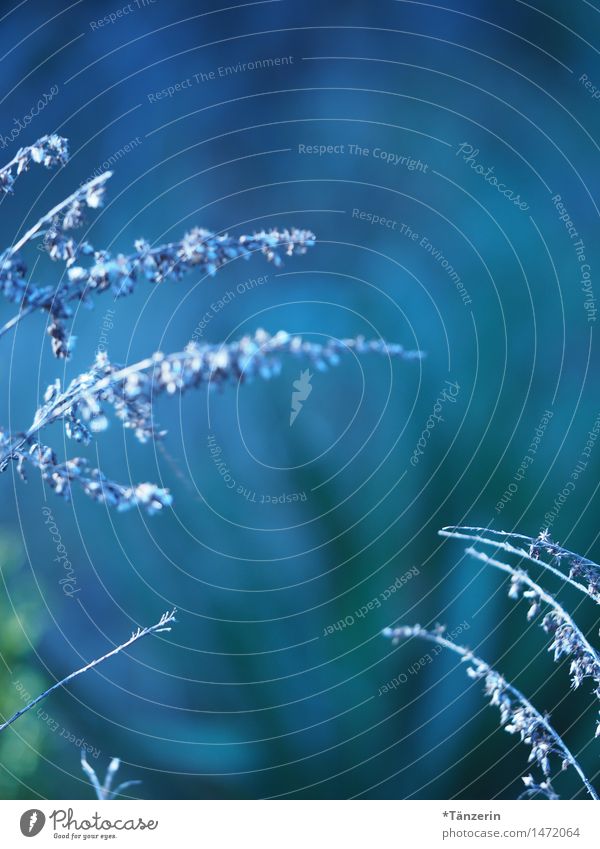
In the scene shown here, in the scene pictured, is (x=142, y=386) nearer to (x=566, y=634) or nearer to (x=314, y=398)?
(x=566, y=634)

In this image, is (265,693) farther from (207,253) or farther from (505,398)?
(207,253)

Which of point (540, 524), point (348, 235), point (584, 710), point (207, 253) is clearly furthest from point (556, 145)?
point (584, 710)

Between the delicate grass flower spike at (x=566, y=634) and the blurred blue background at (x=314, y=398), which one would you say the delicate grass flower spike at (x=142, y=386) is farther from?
the blurred blue background at (x=314, y=398)

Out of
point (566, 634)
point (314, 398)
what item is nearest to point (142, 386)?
point (566, 634)
